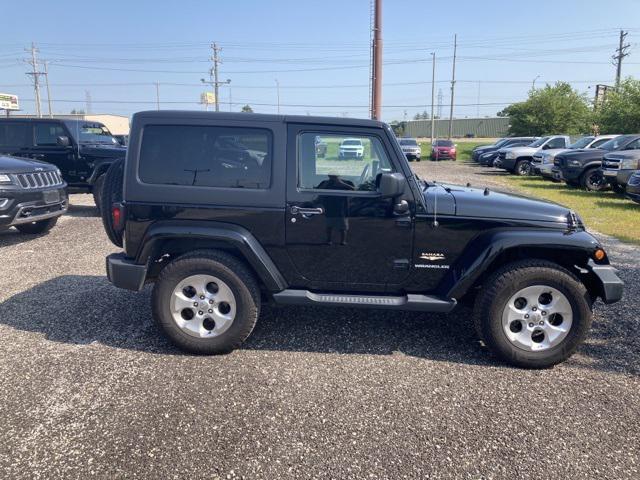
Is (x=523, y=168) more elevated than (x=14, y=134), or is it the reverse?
(x=14, y=134)

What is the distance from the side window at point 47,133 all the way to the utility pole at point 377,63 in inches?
286

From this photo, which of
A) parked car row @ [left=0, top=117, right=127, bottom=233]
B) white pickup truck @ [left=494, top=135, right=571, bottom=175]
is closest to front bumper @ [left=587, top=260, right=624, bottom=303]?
parked car row @ [left=0, top=117, right=127, bottom=233]

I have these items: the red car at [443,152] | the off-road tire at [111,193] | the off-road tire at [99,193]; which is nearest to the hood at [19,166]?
the off-road tire at [99,193]

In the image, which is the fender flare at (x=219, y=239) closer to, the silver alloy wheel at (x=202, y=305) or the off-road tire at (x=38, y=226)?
the silver alloy wheel at (x=202, y=305)

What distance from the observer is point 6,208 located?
680 centimetres

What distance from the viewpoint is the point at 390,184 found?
3504 mm

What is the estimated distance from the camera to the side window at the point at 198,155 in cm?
378

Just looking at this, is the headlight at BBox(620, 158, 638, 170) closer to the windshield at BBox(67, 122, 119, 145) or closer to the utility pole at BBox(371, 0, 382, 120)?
the utility pole at BBox(371, 0, 382, 120)

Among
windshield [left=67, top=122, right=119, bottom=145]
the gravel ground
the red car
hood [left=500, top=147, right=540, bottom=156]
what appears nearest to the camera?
the gravel ground

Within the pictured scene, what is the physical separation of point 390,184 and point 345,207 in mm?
414

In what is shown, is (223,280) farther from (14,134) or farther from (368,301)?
(14,134)

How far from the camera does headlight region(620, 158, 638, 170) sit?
12.4 m

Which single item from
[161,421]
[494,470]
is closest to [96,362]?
[161,421]

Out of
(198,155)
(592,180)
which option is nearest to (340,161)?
(198,155)
